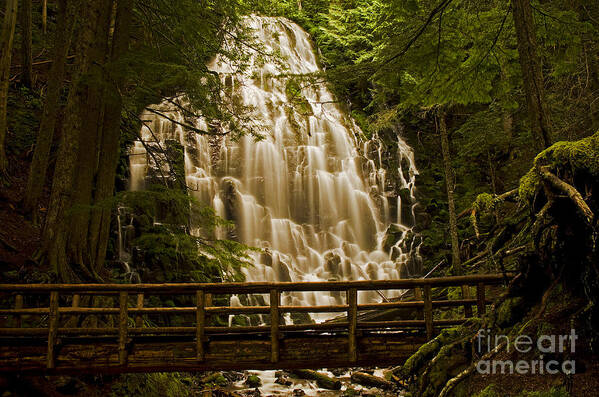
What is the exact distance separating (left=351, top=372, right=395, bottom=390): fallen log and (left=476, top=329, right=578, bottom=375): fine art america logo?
22.4ft

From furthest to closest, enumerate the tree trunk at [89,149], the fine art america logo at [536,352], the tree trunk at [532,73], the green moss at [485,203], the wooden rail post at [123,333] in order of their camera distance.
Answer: the tree trunk at [89,149] → the wooden rail post at [123,333] → the tree trunk at [532,73] → the green moss at [485,203] → the fine art america logo at [536,352]

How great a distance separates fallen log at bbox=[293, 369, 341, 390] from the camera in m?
10.3

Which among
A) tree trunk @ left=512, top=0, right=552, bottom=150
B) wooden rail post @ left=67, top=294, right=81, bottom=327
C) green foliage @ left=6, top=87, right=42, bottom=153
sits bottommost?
wooden rail post @ left=67, top=294, right=81, bottom=327

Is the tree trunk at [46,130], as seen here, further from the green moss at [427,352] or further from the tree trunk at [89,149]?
the green moss at [427,352]

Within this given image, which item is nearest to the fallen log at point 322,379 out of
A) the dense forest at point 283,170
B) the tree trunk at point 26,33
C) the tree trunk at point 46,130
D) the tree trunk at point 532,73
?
the dense forest at point 283,170

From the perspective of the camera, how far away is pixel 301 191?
19.8m

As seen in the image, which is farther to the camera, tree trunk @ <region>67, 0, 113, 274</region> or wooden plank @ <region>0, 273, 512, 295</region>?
tree trunk @ <region>67, 0, 113, 274</region>

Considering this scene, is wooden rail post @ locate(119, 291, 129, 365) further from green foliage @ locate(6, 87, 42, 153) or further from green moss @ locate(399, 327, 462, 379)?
green foliage @ locate(6, 87, 42, 153)

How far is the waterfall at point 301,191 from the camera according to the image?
16922 mm

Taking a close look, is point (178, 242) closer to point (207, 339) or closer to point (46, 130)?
point (207, 339)

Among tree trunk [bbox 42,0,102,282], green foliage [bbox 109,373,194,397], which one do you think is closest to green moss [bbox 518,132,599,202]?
tree trunk [bbox 42,0,102,282]

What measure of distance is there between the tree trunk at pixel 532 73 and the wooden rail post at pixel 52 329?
7083 millimetres

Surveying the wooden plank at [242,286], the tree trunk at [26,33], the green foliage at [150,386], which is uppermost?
the tree trunk at [26,33]

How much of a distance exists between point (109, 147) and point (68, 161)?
4.06 feet
